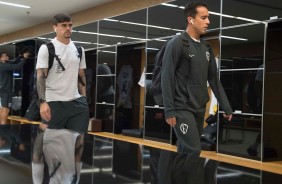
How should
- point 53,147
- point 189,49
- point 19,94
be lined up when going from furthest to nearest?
point 19,94 → point 189,49 → point 53,147

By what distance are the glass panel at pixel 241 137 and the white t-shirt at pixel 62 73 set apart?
9.25 feet

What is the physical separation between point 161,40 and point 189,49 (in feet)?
12.6

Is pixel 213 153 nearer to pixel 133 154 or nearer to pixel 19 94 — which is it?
pixel 133 154

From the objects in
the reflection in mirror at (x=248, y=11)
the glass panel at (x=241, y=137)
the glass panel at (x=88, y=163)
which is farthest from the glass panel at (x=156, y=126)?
the glass panel at (x=88, y=163)

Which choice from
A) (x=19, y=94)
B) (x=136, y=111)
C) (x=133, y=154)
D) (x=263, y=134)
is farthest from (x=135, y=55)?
(x=133, y=154)

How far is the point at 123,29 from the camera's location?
6.66 meters

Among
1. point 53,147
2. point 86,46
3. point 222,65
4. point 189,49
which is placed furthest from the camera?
point 86,46

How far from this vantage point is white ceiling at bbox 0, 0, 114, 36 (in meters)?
7.95

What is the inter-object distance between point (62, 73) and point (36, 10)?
7.27m

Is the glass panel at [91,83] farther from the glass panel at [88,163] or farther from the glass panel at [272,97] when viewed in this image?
the glass panel at [88,163]

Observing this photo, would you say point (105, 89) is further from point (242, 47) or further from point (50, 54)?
point (50, 54)

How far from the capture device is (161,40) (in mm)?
5797

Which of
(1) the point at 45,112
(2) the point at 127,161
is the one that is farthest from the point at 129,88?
(2) the point at 127,161

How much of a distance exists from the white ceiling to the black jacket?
6081 millimetres
